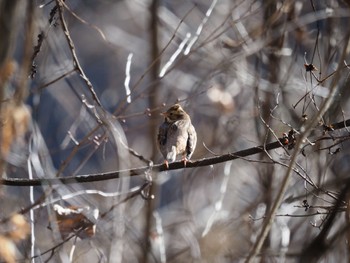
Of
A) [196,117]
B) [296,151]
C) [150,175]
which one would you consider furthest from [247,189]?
[296,151]

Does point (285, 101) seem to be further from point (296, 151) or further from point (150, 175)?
point (296, 151)

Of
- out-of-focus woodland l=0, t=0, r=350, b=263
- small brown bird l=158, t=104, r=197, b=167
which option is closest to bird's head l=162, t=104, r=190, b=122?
small brown bird l=158, t=104, r=197, b=167

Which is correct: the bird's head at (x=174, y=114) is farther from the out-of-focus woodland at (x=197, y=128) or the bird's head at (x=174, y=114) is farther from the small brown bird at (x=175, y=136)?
the out-of-focus woodland at (x=197, y=128)

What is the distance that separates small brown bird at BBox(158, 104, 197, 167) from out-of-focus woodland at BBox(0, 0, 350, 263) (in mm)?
142

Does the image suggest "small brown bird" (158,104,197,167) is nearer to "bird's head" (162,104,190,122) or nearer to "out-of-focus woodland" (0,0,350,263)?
"bird's head" (162,104,190,122)

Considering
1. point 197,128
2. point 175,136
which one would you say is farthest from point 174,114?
point 197,128

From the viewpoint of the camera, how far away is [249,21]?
770 centimetres

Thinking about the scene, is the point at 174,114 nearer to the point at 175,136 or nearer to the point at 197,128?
the point at 175,136

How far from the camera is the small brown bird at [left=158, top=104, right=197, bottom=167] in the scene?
18.5 ft

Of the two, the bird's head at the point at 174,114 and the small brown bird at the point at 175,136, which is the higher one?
the bird's head at the point at 174,114

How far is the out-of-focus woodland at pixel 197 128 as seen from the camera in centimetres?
366

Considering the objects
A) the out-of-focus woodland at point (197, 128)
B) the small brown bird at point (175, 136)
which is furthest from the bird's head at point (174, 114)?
the out-of-focus woodland at point (197, 128)

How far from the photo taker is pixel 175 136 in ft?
18.8

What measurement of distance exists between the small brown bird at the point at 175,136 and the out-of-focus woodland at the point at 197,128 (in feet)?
0.47
